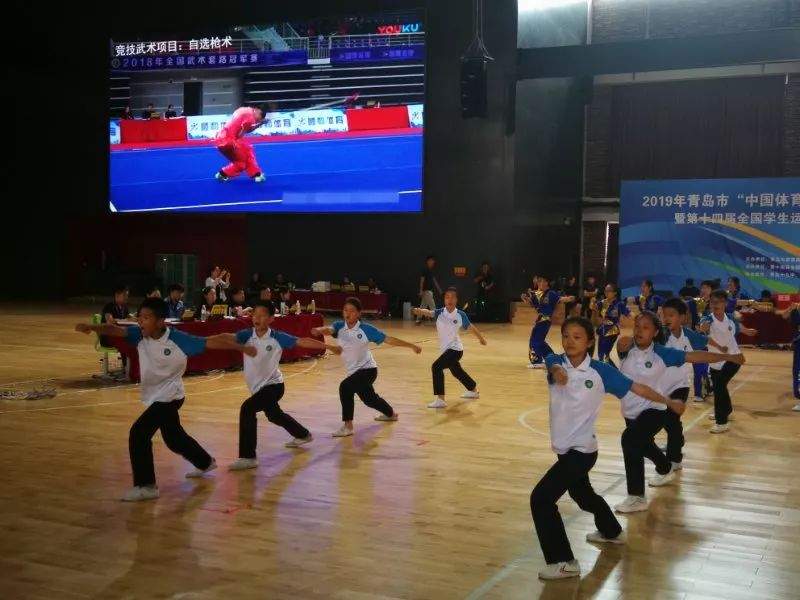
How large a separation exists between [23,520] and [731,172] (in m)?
25.0

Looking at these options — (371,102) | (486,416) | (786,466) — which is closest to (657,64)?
(371,102)

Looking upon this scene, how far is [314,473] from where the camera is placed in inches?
294

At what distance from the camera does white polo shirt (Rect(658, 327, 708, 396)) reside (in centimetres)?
740

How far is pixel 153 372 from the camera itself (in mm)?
6500

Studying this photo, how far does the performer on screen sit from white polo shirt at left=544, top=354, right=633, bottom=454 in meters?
17.9

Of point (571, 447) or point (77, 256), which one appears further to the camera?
point (77, 256)

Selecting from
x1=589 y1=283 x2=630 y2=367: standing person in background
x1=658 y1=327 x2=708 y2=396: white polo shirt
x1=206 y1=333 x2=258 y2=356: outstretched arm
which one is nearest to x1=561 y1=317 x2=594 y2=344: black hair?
x1=658 y1=327 x2=708 y2=396: white polo shirt

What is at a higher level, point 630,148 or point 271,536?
point 630,148

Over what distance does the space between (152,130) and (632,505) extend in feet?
63.1

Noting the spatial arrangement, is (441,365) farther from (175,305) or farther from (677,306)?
(175,305)

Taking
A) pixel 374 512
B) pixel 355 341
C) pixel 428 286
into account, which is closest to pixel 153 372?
pixel 374 512

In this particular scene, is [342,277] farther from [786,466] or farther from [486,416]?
[786,466]

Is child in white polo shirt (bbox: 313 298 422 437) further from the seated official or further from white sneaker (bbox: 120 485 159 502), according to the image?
the seated official

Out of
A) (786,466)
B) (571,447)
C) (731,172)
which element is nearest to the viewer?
(571,447)
